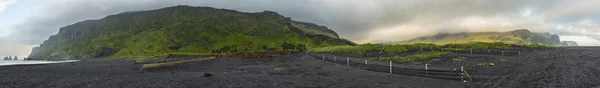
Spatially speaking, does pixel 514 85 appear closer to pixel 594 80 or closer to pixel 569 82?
pixel 569 82

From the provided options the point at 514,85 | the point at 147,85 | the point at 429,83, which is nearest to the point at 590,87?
the point at 514,85

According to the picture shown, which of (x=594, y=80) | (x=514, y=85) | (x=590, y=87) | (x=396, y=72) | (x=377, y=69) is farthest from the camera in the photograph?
(x=377, y=69)

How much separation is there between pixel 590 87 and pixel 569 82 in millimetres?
3318

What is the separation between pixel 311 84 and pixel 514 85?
17.4 metres

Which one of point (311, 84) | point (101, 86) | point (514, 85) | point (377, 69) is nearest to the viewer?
point (514, 85)

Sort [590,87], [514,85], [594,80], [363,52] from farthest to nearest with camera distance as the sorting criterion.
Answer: [363,52] → [594,80] → [514,85] → [590,87]

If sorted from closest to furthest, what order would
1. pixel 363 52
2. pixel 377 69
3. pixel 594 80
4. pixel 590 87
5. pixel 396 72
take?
pixel 590 87
pixel 594 80
pixel 396 72
pixel 377 69
pixel 363 52

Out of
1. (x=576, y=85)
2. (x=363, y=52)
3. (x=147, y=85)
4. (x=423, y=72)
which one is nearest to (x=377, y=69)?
(x=423, y=72)

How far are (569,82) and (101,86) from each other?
45.1 metres

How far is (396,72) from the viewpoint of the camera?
37719mm

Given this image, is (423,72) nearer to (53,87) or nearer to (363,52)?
(53,87)

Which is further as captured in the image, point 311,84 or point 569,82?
point 311,84

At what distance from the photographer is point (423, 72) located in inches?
1366

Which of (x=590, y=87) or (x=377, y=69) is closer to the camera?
(x=590, y=87)
